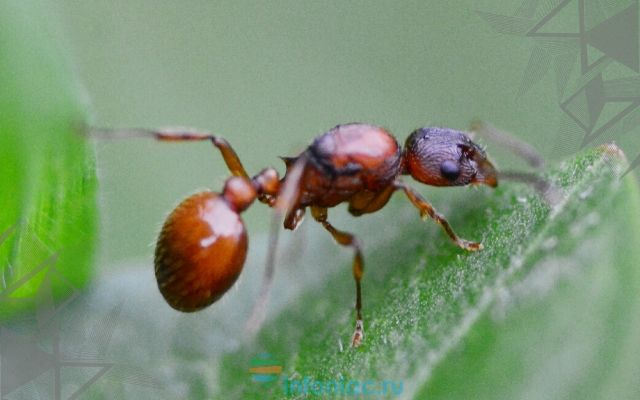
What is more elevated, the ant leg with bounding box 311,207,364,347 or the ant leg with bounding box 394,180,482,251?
the ant leg with bounding box 394,180,482,251

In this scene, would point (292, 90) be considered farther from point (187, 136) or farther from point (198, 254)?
point (198, 254)

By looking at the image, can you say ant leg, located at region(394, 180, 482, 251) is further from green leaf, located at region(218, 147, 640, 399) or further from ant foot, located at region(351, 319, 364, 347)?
ant foot, located at region(351, 319, 364, 347)

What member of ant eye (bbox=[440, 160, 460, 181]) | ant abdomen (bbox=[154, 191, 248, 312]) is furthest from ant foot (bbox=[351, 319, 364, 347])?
ant eye (bbox=[440, 160, 460, 181])

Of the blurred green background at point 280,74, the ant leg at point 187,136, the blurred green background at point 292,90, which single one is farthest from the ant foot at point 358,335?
the blurred green background at point 280,74

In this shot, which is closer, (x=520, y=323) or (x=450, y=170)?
(x=520, y=323)

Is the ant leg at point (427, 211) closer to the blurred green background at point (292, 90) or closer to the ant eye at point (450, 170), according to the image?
the blurred green background at point (292, 90)

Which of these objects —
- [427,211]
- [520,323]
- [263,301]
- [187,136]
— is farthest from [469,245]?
[187,136]

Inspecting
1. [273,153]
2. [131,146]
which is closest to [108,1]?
[131,146]

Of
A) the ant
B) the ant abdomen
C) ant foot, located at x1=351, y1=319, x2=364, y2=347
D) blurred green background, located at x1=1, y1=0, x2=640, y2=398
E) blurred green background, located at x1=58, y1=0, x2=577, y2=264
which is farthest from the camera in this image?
blurred green background, located at x1=58, y1=0, x2=577, y2=264
